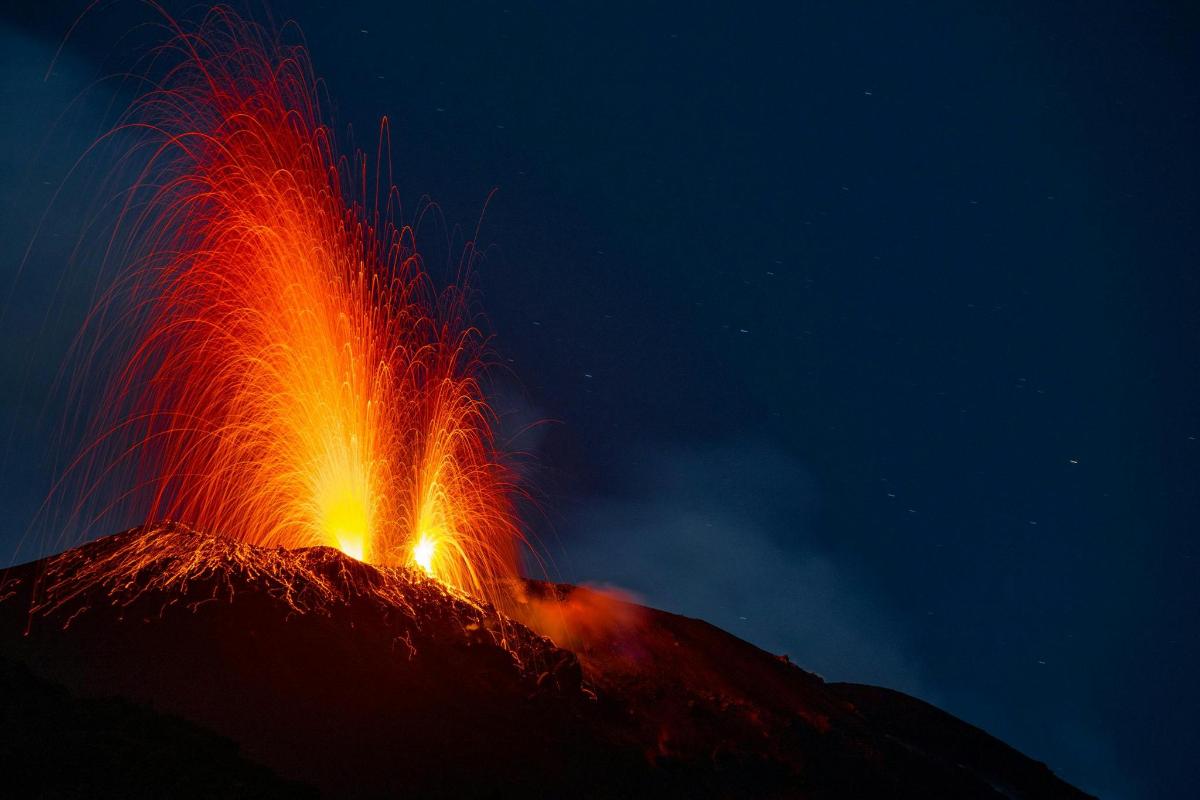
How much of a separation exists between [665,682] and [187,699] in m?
13.8

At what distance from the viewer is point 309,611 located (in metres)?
21.3

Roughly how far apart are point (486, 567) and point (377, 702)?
42.3 feet

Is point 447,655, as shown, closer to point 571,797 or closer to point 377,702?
point 377,702

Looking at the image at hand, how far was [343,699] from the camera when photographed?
1823 centimetres

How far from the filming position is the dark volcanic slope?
47.5 feet

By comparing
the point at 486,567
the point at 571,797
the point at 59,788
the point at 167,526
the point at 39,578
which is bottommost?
the point at 59,788

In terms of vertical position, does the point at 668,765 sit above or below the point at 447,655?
below

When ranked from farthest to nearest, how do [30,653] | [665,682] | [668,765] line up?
[665,682]
[668,765]
[30,653]

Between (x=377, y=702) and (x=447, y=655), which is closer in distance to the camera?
(x=377, y=702)

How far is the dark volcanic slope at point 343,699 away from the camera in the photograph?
1447 centimetres

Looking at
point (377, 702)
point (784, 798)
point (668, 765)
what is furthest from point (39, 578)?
point (784, 798)

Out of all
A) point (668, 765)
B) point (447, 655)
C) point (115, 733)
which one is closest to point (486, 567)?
point (447, 655)

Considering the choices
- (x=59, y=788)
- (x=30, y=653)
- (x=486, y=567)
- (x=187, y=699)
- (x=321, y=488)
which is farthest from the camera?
(x=486, y=567)

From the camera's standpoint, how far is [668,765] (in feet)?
67.7
